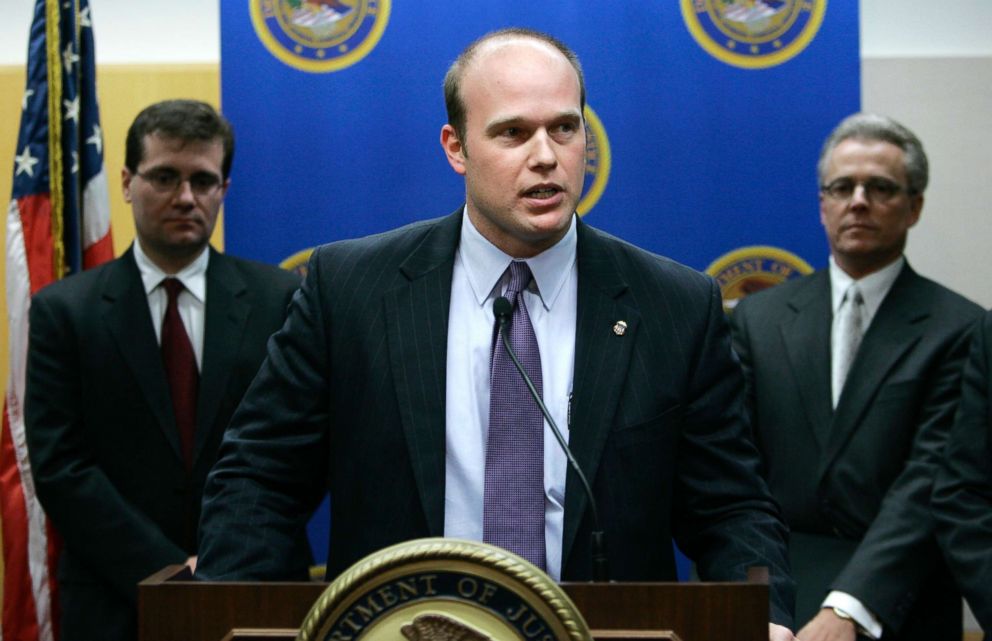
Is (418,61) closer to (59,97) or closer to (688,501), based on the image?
(59,97)

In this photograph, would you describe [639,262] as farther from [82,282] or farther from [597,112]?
[82,282]

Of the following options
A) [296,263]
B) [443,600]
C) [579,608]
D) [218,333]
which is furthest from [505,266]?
[296,263]

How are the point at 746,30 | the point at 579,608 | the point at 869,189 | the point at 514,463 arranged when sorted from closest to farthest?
1. the point at 579,608
2. the point at 514,463
3. the point at 869,189
4. the point at 746,30

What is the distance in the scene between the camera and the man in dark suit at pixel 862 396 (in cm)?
309

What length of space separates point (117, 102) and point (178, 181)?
71cm

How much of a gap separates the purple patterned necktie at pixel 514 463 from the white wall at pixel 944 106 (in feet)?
8.09

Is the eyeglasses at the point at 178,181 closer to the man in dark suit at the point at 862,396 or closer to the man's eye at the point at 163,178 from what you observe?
the man's eye at the point at 163,178

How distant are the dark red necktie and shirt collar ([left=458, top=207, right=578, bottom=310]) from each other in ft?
4.63

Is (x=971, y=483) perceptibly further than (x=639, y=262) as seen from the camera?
Yes

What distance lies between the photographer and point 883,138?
3.43m

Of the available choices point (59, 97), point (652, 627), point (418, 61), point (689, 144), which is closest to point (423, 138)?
point (418, 61)

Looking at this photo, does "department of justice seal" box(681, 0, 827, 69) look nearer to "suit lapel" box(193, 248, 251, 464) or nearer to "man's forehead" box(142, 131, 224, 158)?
"man's forehead" box(142, 131, 224, 158)

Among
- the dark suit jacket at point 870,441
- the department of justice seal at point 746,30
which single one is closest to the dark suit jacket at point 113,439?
the dark suit jacket at point 870,441

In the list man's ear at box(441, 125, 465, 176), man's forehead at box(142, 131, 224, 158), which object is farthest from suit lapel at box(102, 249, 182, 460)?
man's ear at box(441, 125, 465, 176)
